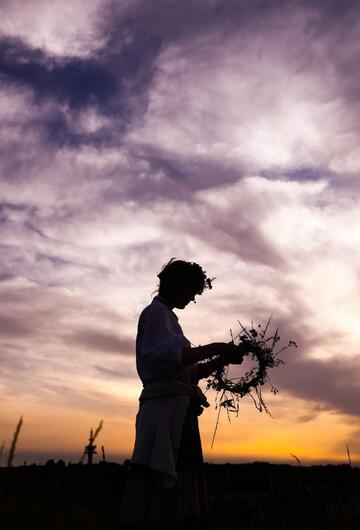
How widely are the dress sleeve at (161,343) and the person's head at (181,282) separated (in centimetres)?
18

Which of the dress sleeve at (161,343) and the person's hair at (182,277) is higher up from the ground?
the person's hair at (182,277)

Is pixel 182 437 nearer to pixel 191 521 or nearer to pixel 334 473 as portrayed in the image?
pixel 191 521

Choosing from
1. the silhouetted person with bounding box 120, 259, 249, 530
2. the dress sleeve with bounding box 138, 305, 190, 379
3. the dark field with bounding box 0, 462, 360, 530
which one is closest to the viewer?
the silhouetted person with bounding box 120, 259, 249, 530

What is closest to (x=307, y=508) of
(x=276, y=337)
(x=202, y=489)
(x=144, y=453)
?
(x=276, y=337)

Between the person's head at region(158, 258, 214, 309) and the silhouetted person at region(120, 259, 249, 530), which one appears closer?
the silhouetted person at region(120, 259, 249, 530)

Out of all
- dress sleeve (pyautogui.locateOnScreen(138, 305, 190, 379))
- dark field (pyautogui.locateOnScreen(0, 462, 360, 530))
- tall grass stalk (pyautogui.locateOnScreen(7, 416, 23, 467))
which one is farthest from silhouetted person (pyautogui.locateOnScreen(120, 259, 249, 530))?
tall grass stalk (pyautogui.locateOnScreen(7, 416, 23, 467))

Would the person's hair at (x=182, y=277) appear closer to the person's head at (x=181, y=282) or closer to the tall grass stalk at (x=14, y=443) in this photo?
the person's head at (x=181, y=282)

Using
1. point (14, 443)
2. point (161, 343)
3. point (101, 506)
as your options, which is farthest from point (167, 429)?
point (101, 506)

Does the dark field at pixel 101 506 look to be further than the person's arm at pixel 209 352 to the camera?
Yes

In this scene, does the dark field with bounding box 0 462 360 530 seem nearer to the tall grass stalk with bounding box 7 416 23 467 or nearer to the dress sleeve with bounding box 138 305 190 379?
the dress sleeve with bounding box 138 305 190 379

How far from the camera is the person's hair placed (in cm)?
357

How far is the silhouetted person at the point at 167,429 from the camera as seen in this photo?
9.93 feet

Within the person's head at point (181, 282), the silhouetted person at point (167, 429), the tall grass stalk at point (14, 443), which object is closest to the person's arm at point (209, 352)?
the silhouetted person at point (167, 429)

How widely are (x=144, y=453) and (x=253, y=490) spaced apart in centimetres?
1620
